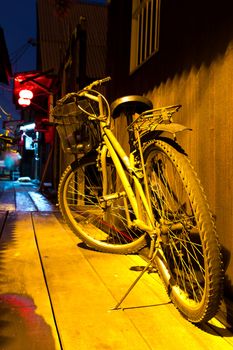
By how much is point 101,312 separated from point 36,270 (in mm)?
958

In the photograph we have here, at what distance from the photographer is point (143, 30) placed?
Result: 180 inches

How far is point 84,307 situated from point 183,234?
2.52 ft

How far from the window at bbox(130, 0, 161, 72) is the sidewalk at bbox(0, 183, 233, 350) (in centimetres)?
247

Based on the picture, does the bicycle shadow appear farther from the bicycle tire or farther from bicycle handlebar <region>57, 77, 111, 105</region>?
bicycle handlebar <region>57, 77, 111, 105</region>

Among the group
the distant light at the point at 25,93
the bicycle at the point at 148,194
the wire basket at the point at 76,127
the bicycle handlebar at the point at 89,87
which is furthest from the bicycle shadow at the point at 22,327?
the distant light at the point at 25,93

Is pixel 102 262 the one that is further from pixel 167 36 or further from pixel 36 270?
pixel 167 36

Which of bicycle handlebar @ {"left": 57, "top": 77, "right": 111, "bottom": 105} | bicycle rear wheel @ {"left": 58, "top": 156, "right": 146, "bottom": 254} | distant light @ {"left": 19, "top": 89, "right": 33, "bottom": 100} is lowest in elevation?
bicycle rear wheel @ {"left": 58, "top": 156, "right": 146, "bottom": 254}

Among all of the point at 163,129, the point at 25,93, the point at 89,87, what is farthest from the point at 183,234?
the point at 25,93

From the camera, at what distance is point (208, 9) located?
2.51m

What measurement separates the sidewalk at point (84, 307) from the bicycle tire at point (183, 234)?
0.15 m

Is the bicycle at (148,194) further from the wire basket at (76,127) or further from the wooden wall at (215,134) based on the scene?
the wooden wall at (215,134)

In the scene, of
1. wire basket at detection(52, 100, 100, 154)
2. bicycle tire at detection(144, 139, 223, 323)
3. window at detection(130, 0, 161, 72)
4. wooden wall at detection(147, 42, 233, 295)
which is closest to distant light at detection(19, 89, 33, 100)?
window at detection(130, 0, 161, 72)

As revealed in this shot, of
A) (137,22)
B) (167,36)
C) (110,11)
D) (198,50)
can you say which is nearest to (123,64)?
(137,22)

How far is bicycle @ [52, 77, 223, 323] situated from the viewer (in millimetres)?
1847
